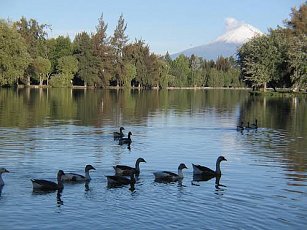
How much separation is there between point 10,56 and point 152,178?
82924 mm

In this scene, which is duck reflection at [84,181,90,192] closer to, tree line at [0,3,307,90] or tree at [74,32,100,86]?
tree line at [0,3,307,90]

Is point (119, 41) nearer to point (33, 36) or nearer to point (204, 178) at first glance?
point (33, 36)

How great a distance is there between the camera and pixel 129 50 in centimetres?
15512

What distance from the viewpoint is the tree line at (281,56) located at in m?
98.8

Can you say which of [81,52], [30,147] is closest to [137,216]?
[30,147]

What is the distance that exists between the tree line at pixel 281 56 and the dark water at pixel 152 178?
60.8 metres

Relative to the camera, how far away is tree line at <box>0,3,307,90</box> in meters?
99.2

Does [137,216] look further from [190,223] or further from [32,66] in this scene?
[32,66]

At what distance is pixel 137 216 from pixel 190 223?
5.03ft

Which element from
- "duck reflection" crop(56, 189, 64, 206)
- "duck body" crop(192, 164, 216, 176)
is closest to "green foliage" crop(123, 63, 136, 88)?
"duck body" crop(192, 164, 216, 176)

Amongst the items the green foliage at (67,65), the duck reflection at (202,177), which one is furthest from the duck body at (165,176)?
the green foliage at (67,65)

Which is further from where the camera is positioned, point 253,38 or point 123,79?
point 123,79

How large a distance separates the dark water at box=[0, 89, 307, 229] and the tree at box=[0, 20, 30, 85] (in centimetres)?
5805

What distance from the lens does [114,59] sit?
486 feet
